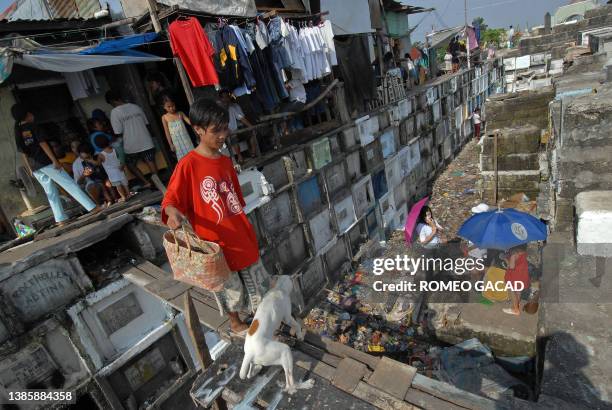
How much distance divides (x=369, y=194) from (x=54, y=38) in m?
7.61

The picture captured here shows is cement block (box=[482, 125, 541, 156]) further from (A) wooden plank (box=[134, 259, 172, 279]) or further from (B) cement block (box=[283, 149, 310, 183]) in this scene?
(A) wooden plank (box=[134, 259, 172, 279])

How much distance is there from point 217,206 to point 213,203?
4 centimetres

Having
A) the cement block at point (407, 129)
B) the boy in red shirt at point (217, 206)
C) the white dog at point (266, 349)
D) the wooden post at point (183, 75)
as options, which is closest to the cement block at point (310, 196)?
the wooden post at point (183, 75)

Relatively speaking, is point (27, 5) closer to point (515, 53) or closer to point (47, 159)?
point (47, 159)

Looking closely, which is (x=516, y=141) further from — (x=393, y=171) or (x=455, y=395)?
(x=455, y=395)

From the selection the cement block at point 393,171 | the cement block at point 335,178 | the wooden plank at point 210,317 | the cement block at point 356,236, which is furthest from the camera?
the cement block at point 393,171

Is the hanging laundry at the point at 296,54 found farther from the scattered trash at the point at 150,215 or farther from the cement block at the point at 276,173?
the scattered trash at the point at 150,215

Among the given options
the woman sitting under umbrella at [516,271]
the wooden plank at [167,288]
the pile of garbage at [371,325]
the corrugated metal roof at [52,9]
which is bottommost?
the pile of garbage at [371,325]

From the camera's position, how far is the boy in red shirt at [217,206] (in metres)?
2.68

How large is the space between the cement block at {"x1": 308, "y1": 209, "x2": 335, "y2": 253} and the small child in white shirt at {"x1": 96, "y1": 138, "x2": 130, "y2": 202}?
145 inches

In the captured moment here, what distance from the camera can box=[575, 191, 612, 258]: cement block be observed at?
2.41 meters

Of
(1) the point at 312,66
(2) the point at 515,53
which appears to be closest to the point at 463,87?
(2) the point at 515,53

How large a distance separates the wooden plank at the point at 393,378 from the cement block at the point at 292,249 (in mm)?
4435

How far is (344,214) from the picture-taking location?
335 inches
